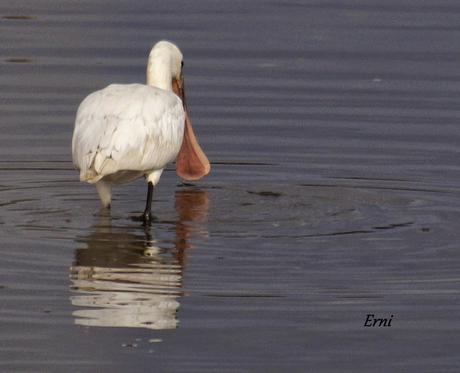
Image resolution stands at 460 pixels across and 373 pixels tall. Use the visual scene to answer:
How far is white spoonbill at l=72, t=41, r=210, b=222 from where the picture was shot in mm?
14203

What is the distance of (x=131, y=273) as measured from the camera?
12812mm

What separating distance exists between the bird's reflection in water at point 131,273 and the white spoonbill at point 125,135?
0.44m

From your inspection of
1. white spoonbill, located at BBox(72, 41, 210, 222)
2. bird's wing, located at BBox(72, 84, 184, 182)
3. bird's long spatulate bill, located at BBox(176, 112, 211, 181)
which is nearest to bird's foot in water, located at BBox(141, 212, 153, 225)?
white spoonbill, located at BBox(72, 41, 210, 222)

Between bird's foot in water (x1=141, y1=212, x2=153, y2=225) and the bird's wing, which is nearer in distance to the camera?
the bird's wing

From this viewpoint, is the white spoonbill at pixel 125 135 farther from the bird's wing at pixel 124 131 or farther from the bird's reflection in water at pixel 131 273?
the bird's reflection in water at pixel 131 273

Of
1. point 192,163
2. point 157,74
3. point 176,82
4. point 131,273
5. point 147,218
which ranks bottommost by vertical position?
point 192,163

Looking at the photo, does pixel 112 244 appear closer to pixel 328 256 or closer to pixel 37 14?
pixel 328 256

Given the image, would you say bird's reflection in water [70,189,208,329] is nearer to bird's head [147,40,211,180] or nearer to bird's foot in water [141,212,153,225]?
bird's foot in water [141,212,153,225]

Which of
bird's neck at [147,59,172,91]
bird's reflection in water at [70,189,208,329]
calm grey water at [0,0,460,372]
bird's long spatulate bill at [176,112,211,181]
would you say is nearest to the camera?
calm grey water at [0,0,460,372]

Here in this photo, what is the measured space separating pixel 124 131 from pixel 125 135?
0.03 meters

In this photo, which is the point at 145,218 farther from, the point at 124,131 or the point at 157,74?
the point at 157,74

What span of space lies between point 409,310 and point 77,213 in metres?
4.16

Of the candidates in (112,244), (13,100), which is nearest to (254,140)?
(13,100)

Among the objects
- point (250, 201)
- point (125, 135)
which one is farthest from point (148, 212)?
point (250, 201)
